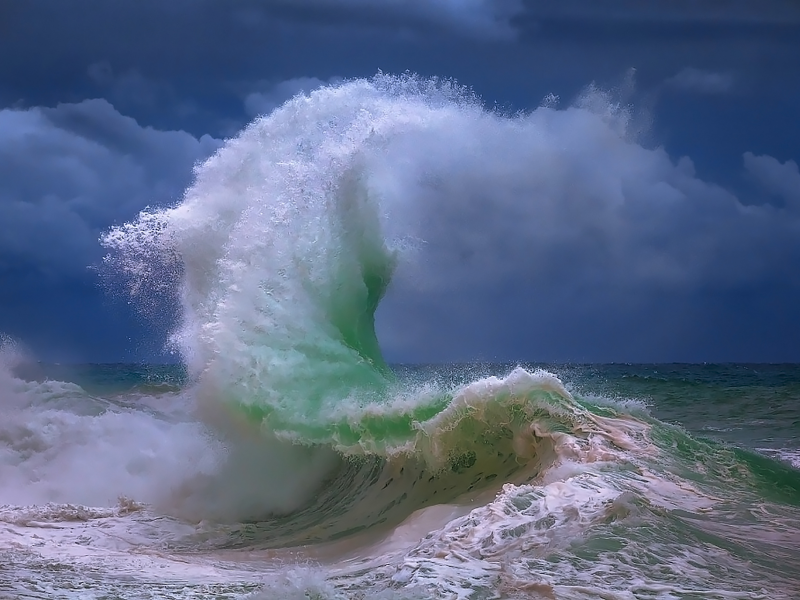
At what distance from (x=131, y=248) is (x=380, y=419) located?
231 inches

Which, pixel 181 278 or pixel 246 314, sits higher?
pixel 181 278

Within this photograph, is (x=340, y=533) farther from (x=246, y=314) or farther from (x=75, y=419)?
(x=75, y=419)

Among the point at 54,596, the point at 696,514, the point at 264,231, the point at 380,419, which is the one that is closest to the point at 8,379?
the point at 264,231

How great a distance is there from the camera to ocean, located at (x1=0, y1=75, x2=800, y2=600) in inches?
213

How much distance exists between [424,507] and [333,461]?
2216 millimetres

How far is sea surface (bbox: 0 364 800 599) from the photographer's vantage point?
513 centimetres

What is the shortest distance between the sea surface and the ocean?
0.03 m

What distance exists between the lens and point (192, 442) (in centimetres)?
1200

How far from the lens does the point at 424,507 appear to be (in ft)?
26.0

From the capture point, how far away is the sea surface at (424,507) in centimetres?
513

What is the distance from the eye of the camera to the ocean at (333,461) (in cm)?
540

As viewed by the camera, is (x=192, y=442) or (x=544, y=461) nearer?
(x=544, y=461)

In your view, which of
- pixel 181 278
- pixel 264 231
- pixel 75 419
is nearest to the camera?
pixel 264 231

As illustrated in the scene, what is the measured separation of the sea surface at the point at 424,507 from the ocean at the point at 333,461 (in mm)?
26
